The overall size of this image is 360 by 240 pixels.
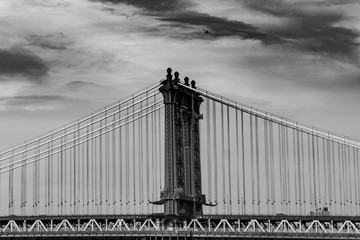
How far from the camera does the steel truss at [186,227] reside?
147 metres

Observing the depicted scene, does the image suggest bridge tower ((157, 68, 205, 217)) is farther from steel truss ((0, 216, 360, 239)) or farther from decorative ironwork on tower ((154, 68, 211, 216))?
steel truss ((0, 216, 360, 239))

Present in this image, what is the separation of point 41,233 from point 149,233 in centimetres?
1662

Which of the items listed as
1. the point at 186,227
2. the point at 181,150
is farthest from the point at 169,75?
the point at 186,227

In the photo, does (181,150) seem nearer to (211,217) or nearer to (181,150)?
(181,150)

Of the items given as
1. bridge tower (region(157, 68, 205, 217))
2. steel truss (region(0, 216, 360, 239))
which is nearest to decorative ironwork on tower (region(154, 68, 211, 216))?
bridge tower (region(157, 68, 205, 217))

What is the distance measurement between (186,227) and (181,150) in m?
10.8

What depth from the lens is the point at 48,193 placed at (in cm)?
16725

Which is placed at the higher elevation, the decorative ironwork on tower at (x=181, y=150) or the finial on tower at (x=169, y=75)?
the finial on tower at (x=169, y=75)

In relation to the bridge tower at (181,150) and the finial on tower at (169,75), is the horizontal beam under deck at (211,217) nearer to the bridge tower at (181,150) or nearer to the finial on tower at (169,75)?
the bridge tower at (181,150)

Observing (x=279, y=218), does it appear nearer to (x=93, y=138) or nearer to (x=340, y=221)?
(x=340, y=221)

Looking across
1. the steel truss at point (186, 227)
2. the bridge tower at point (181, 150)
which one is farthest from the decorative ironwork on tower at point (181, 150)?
the steel truss at point (186, 227)

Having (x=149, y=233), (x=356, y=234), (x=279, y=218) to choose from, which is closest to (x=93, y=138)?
(x=149, y=233)

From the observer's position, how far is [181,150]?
160625mm

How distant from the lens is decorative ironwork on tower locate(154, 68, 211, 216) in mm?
156875
